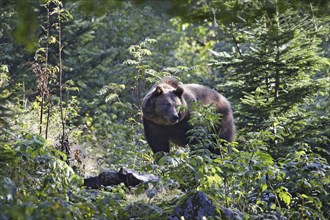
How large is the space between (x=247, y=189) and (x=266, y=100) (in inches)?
172

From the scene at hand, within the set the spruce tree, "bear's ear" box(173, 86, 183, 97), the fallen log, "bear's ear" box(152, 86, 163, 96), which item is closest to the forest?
A: the spruce tree

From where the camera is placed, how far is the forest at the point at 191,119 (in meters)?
5.00

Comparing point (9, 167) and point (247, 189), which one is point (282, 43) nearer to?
point (247, 189)

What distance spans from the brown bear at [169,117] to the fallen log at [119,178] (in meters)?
1.67

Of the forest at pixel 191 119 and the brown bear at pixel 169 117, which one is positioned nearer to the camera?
the forest at pixel 191 119

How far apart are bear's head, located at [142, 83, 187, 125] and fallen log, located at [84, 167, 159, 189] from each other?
1760 millimetres

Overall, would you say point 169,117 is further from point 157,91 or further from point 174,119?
point 157,91

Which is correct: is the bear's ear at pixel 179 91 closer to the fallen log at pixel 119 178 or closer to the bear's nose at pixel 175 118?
the bear's nose at pixel 175 118

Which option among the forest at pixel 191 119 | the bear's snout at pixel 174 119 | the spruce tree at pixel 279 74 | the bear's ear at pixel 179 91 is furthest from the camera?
the spruce tree at pixel 279 74

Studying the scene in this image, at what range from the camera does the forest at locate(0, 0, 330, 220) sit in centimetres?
500

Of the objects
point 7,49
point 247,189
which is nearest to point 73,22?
point 7,49

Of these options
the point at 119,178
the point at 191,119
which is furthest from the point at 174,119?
the point at 191,119

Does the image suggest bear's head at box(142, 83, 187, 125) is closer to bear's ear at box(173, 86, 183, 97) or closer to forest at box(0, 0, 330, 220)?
bear's ear at box(173, 86, 183, 97)

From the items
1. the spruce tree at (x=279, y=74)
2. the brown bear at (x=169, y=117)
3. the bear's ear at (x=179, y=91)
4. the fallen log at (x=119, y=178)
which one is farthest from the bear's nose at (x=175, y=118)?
the fallen log at (x=119, y=178)
